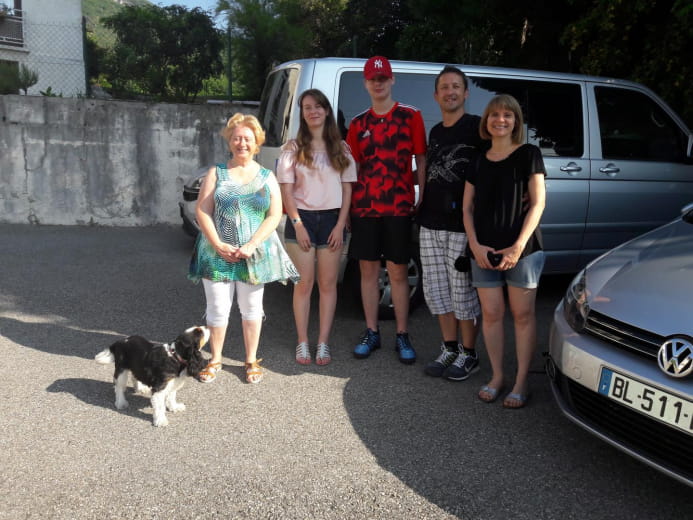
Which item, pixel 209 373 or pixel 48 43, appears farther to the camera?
pixel 48 43

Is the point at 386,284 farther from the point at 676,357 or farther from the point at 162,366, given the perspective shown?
the point at 676,357

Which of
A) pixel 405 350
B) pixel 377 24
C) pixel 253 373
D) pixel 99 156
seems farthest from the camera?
pixel 377 24

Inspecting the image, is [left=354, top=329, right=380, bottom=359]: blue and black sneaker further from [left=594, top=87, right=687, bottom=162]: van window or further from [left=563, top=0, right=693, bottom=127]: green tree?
[left=563, top=0, right=693, bottom=127]: green tree

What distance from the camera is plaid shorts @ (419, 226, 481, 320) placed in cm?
368

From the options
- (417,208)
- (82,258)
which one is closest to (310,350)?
(417,208)

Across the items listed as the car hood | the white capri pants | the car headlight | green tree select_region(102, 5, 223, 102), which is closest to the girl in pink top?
the white capri pants

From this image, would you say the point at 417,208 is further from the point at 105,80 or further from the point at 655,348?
the point at 105,80

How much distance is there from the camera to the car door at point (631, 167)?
5.15 m

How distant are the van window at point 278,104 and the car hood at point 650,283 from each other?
2.39 meters

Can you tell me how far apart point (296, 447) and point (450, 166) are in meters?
1.80

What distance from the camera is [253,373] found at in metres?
3.87

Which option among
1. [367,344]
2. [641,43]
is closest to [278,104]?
[367,344]

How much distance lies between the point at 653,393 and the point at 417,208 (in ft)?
6.08

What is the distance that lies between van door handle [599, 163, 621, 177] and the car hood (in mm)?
1768
